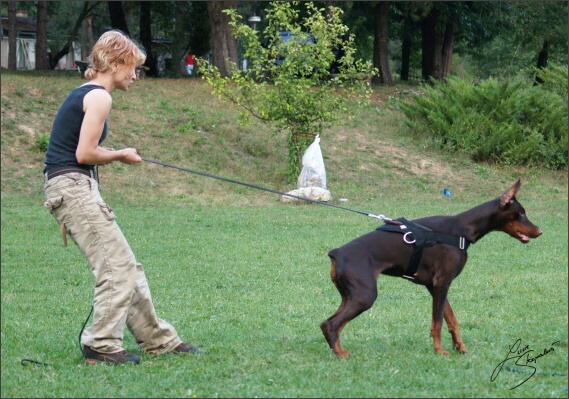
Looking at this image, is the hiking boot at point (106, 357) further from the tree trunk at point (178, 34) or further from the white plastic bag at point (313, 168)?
the tree trunk at point (178, 34)

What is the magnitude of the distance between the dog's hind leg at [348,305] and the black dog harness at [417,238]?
374 millimetres

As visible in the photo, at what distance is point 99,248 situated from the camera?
5398mm

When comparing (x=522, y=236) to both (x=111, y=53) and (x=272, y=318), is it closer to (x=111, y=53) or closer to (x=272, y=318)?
(x=272, y=318)

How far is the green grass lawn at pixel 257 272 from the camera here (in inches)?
208

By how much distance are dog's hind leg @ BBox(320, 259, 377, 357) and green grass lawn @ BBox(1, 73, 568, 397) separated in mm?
192

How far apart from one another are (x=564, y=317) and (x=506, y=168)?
16.3 metres

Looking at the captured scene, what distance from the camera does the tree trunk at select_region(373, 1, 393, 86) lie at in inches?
1192

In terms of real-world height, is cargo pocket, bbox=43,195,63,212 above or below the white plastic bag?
above

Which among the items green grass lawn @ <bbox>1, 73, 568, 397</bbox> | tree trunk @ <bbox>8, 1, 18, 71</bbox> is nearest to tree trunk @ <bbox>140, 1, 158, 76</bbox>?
tree trunk @ <bbox>8, 1, 18, 71</bbox>

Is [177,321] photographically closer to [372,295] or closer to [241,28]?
[372,295]

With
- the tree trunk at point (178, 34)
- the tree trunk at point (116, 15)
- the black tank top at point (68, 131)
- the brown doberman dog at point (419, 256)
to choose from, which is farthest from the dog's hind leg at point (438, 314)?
the tree trunk at point (178, 34)

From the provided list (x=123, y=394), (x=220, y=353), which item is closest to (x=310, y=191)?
(x=220, y=353)

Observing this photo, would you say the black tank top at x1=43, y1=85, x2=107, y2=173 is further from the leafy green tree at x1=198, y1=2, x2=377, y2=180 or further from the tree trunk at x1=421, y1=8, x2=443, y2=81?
the tree trunk at x1=421, y1=8, x2=443, y2=81

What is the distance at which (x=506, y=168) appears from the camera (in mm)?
23031
